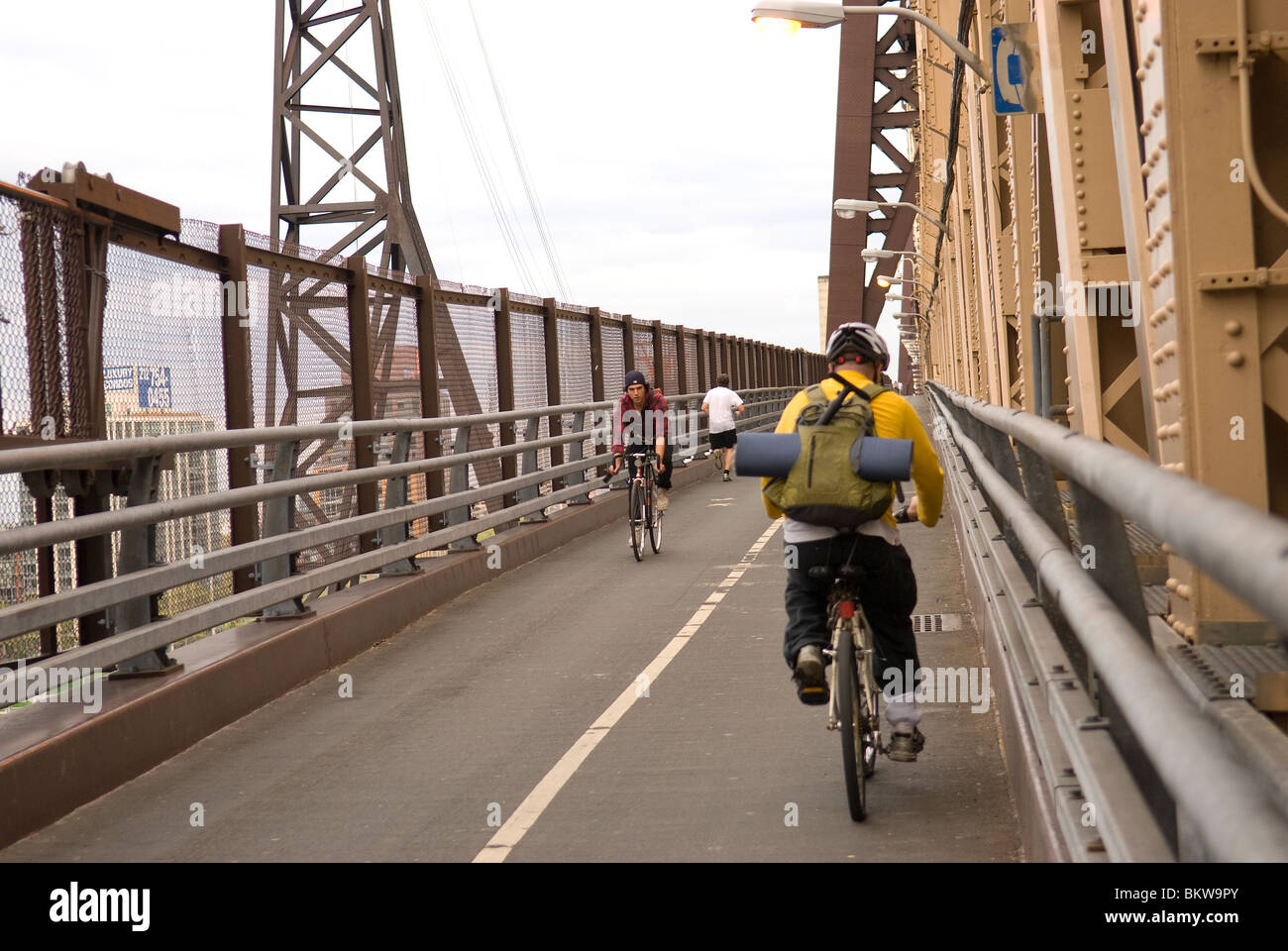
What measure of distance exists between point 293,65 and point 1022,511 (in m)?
24.4

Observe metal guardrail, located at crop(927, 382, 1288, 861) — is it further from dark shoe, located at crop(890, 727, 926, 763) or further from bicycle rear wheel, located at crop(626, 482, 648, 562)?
bicycle rear wheel, located at crop(626, 482, 648, 562)

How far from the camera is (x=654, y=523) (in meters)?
16.4

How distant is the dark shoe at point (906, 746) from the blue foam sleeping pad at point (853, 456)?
3.84 ft

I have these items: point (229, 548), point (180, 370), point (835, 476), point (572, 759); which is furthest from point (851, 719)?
point (180, 370)

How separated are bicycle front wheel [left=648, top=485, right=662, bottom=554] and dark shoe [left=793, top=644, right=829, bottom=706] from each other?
32.7 ft

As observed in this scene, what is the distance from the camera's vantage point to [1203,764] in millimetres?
2092

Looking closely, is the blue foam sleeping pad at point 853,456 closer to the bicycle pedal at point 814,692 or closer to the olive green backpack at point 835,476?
the olive green backpack at point 835,476

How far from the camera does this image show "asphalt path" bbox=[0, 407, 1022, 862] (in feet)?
20.3

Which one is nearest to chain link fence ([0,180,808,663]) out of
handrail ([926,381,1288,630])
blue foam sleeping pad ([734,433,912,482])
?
blue foam sleeping pad ([734,433,912,482])

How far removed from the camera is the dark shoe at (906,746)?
21.6ft

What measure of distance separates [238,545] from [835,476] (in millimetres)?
4678

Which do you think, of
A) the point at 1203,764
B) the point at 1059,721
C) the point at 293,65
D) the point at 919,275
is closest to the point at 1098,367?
the point at 1059,721

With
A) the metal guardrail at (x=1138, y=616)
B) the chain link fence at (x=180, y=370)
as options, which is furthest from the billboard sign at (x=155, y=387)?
the metal guardrail at (x=1138, y=616)
